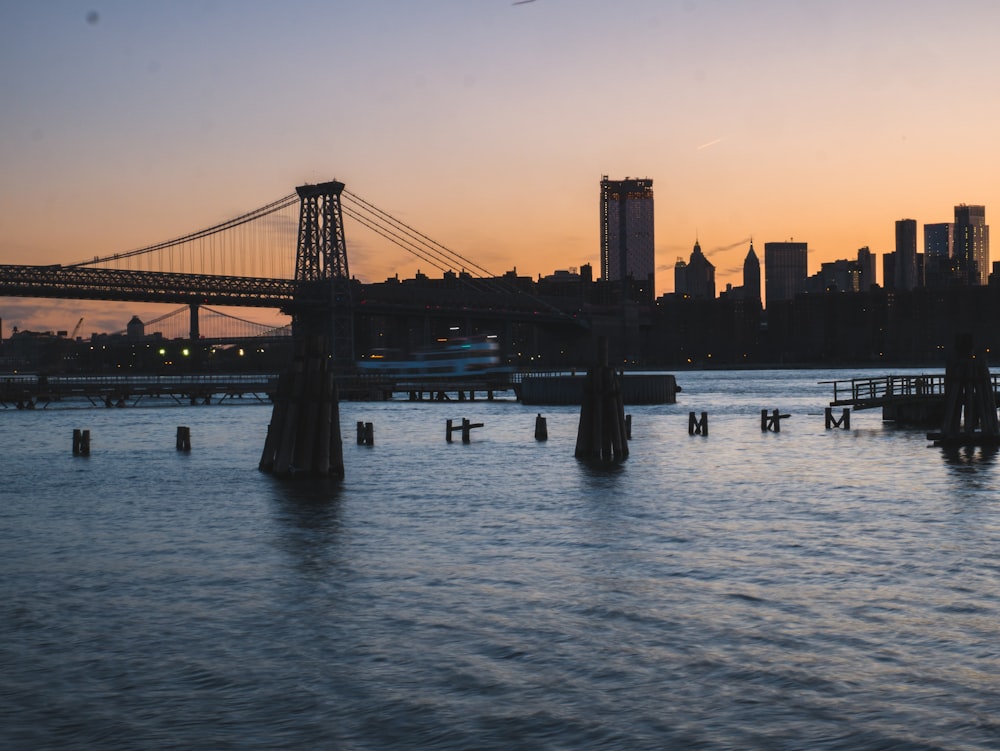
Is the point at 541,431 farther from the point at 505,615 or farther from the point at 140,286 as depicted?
the point at 140,286

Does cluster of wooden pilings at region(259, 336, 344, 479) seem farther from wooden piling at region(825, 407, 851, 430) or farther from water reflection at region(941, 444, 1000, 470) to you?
wooden piling at region(825, 407, 851, 430)

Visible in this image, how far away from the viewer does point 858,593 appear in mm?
15281

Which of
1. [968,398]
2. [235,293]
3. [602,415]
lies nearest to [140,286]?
[235,293]

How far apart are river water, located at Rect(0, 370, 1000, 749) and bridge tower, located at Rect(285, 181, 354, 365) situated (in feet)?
281

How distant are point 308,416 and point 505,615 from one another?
16709mm

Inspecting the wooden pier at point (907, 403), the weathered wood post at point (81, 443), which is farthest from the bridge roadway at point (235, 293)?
the wooden pier at point (907, 403)

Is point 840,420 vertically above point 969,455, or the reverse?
point 840,420

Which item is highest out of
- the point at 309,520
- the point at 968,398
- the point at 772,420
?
the point at 968,398

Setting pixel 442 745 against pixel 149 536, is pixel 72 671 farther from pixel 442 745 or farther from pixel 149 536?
pixel 149 536

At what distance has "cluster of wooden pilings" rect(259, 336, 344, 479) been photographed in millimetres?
29109

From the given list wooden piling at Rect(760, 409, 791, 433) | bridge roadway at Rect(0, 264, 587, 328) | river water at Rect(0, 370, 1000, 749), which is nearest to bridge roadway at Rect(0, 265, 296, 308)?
bridge roadway at Rect(0, 264, 587, 328)

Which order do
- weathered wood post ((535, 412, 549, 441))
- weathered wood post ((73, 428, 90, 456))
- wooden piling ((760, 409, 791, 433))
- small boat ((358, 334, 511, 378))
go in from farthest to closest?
small boat ((358, 334, 511, 378))
wooden piling ((760, 409, 791, 433))
weathered wood post ((535, 412, 549, 441))
weathered wood post ((73, 428, 90, 456))

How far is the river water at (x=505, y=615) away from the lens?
32.0 feet

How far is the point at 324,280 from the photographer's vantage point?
4751 inches
